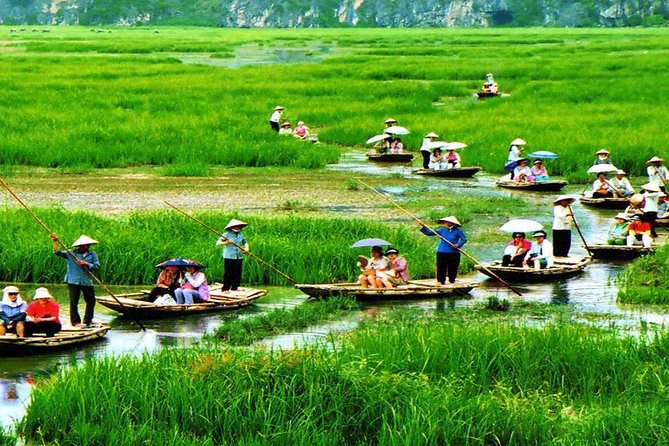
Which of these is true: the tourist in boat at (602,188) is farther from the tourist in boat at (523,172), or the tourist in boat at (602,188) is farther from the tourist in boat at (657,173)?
the tourist in boat at (523,172)

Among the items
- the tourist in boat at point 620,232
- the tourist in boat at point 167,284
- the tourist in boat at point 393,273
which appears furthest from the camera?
the tourist in boat at point 620,232

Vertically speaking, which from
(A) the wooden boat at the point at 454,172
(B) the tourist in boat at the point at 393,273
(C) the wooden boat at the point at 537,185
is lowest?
(A) the wooden boat at the point at 454,172

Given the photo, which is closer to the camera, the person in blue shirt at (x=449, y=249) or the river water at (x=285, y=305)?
the river water at (x=285, y=305)

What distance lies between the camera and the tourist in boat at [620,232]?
22.0 metres

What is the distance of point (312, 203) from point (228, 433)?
54.5 feet

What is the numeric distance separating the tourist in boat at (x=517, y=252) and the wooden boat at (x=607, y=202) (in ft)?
24.0

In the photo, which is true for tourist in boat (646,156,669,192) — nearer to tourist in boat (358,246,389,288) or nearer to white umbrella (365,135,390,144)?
white umbrella (365,135,390,144)

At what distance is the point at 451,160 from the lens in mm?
32406

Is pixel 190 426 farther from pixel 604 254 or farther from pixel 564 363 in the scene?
pixel 604 254

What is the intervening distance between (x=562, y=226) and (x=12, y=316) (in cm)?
997

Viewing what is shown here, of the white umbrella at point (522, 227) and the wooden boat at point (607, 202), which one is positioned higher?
the white umbrella at point (522, 227)

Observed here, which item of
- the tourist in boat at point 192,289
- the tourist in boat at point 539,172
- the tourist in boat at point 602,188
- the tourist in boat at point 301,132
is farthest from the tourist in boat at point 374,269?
the tourist in boat at point 301,132

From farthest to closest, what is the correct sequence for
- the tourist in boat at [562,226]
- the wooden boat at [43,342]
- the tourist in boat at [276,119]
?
the tourist in boat at [276,119]
the tourist in boat at [562,226]
the wooden boat at [43,342]

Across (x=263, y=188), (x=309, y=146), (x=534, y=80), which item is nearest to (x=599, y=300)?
(x=263, y=188)
